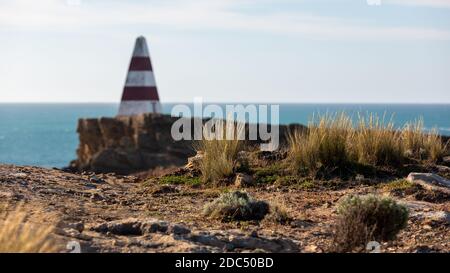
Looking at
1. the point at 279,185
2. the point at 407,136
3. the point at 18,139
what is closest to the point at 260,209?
the point at 279,185

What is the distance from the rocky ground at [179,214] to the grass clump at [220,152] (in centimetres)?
34

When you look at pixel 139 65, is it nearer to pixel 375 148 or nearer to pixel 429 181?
pixel 375 148

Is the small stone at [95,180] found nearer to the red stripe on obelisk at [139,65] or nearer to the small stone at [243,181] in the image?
the small stone at [243,181]

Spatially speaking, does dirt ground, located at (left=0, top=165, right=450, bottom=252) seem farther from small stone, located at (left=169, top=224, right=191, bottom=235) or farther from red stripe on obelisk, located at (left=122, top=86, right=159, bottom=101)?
red stripe on obelisk, located at (left=122, top=86, right=159, bottom=101)

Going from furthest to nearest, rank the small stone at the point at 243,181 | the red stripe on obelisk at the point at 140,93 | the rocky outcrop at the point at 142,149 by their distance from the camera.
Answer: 1. the rocky outcrop at the point at 142,149
2. the red stripe on obelisk at the point at 140,93
3. the small stone at the point at 243,181

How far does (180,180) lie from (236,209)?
3.86 meters

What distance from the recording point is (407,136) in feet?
52.2

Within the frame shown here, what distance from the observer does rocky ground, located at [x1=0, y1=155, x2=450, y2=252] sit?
8.37 m

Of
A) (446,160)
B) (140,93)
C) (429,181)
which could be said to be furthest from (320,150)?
(140,93)

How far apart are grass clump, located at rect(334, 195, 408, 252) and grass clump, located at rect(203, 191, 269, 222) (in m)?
1.41

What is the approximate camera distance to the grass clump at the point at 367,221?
8.08 m

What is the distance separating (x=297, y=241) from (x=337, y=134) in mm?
5054

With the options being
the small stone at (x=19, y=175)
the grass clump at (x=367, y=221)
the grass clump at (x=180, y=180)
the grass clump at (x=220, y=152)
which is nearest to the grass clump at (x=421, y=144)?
the grass clump at (x=220, y=152)
